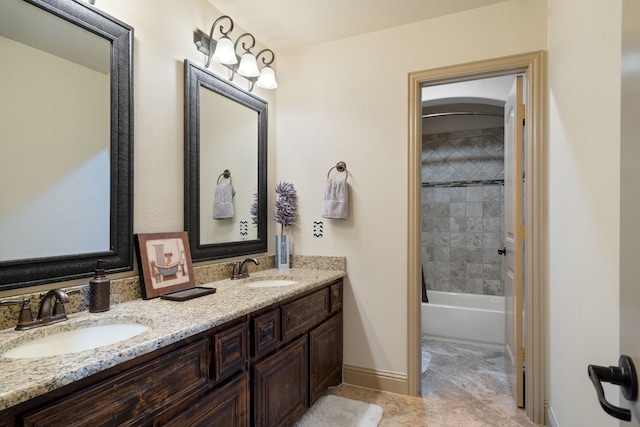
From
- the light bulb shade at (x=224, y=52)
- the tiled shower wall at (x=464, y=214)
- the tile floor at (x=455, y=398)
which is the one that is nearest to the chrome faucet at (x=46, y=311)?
the light bulb shade at (x=224, y=52)

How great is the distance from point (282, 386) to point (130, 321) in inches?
31.7

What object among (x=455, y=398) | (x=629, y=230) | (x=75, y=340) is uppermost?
(x=629, y=230)

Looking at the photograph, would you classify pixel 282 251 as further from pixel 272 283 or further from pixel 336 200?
pixel 336 200

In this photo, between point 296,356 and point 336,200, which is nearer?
point 296,356

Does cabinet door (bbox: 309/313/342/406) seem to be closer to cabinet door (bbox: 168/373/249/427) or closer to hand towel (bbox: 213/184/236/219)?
cabinet door (bbox: 168/373/249/427)

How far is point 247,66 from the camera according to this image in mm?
2215

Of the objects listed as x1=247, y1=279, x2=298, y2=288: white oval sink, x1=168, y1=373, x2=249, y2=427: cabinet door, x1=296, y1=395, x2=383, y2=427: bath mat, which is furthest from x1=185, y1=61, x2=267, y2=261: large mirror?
x1=296, y1=395, x2=383, y2=427: bath mat

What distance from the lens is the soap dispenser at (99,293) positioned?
4.48ft

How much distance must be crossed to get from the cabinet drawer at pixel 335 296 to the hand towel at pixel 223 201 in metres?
0.83

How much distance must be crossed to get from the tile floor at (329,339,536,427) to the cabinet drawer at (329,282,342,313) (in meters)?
0.57

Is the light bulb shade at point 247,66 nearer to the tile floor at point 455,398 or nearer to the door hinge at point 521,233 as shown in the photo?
the door hinge at point 521,233

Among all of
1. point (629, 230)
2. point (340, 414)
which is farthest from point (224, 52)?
point (340, 414)

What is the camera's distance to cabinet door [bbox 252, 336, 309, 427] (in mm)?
1560

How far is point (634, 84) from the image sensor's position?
57 centimetres
